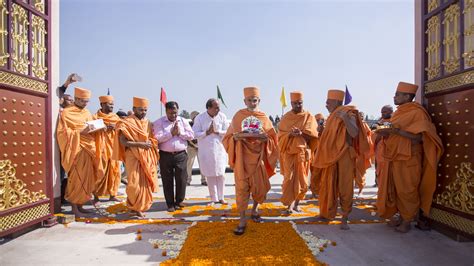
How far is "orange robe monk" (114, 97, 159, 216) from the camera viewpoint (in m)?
5.91

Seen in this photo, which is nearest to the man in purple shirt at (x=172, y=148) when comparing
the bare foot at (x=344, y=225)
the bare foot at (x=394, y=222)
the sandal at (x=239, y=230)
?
the sandal at (x=239, y=230)

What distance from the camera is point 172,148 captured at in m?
6.81

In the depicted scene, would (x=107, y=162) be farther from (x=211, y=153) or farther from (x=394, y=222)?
(x=394, y=222)

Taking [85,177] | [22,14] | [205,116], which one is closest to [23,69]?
[22,14]

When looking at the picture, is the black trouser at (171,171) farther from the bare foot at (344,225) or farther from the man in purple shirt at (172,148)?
the bare foot at (344,225)

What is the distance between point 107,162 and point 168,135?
1.55 meters

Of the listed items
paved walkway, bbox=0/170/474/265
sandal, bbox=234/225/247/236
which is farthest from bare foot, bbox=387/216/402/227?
sandal, bbox=234/225/247/236

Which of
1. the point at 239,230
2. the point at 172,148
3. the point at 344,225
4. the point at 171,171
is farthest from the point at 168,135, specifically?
the point at 344,225

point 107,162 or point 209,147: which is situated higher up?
point 209,147

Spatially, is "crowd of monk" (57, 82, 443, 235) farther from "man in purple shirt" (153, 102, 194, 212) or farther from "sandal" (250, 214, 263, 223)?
"man in purple shirt" (153, 102, 194, 212)

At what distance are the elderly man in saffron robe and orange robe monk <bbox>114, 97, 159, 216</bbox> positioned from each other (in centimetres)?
168

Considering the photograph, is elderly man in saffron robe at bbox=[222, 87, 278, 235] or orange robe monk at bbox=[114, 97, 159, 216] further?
orange robe monk at bbox=[114, 97, 159, 216]

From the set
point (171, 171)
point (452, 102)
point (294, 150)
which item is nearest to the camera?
point (452, 102)

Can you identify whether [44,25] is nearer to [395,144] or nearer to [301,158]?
[301,158]
